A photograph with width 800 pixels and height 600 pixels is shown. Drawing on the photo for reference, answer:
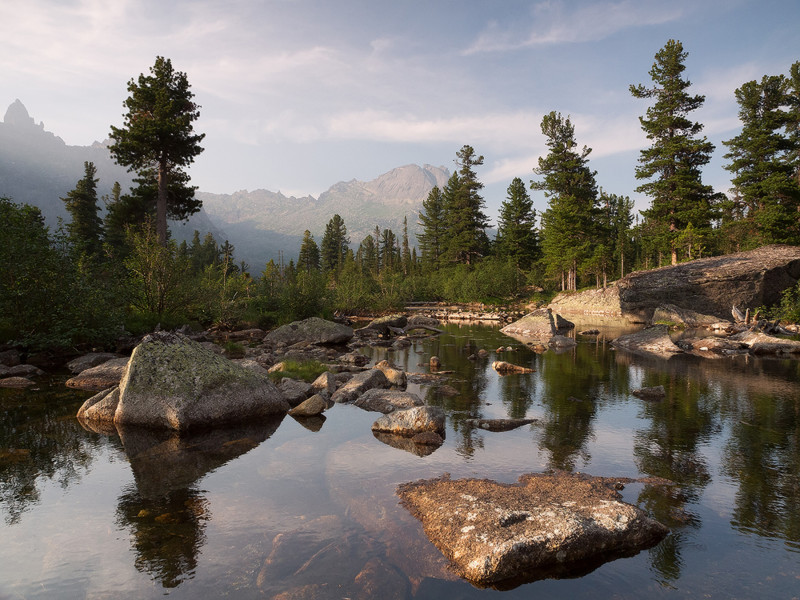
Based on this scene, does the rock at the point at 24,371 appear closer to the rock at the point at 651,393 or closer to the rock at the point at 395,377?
the rock at the point at 395,377

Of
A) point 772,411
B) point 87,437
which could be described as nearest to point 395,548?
point 87,437

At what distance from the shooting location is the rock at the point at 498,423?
1001cm

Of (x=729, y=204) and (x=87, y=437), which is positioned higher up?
(x=729, y=204)

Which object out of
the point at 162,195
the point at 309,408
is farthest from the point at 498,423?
the point at 162,195

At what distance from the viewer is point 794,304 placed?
28.0 metres

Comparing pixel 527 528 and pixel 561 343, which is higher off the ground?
pixel 527 528

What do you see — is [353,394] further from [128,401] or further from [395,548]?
[395,548]

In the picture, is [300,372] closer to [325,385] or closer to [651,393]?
[325,385]

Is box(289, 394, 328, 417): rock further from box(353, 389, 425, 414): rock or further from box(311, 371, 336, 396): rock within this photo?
box(311, 371, 336, 396): rock

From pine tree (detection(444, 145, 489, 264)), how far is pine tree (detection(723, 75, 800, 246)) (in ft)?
133

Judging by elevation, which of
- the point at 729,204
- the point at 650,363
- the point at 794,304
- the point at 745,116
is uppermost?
the point at 745,116

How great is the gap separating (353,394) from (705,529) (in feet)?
29.6

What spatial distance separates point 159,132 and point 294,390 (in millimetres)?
28051

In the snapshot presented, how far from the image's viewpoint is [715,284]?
36969 millimetres
